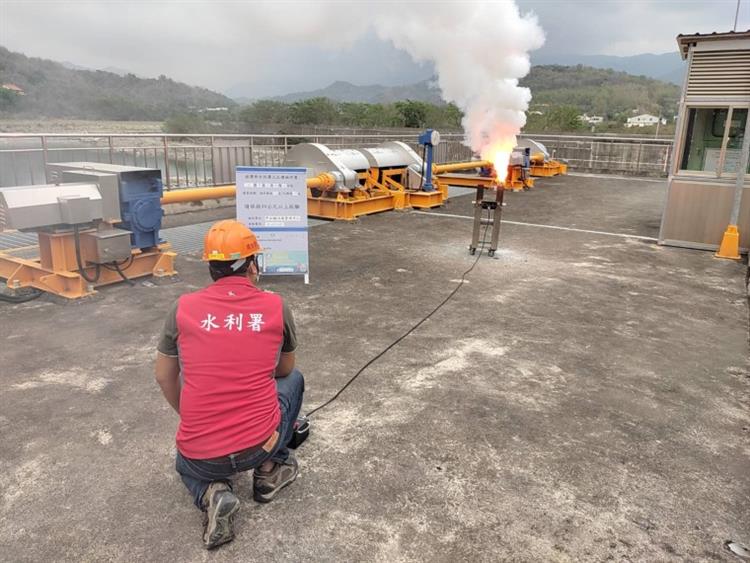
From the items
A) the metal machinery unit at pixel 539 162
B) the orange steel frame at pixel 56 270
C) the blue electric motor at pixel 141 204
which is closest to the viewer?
the orange steel frame at pixel 56 270

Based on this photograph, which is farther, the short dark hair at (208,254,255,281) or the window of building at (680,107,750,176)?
the window of building at (680,107,750,176)

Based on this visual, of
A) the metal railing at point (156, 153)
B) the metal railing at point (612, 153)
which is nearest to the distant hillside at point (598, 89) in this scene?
the metal railing at point (612, 153)

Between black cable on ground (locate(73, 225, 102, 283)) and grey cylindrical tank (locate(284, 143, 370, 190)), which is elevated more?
grey cylindrical tank (locate(284, 143, 370, 190))

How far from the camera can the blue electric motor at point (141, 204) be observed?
6.30 metres

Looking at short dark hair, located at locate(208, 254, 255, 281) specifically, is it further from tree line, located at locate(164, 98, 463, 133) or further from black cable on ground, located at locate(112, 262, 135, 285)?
tree line, located at locate(164, 98, 463, 133)

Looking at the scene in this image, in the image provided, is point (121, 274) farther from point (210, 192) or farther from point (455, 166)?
point (455, 166)

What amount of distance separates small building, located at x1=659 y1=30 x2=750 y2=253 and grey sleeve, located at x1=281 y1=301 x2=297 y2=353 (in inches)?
347

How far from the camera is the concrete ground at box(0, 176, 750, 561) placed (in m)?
2.71

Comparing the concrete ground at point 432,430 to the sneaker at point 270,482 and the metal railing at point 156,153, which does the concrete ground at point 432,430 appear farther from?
the metal railing at point 156,153

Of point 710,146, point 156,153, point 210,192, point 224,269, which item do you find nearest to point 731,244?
point 710,146

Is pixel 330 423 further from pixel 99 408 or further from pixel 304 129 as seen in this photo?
pixel 304 129

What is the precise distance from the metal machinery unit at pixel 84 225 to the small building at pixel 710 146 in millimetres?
8596

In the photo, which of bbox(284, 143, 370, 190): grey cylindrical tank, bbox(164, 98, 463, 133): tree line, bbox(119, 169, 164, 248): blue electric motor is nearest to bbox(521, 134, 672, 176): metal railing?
bbox(284, 143, 370, 190): grey cylindrical tank

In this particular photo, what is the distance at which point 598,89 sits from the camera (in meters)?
102
